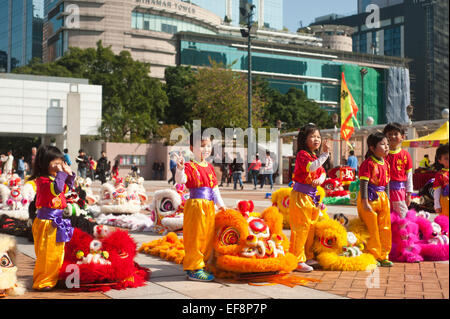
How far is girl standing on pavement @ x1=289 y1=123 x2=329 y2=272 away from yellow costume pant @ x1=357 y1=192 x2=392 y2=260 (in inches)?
27.0

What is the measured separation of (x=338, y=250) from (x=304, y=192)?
0.88 m

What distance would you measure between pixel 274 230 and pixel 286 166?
20577mm

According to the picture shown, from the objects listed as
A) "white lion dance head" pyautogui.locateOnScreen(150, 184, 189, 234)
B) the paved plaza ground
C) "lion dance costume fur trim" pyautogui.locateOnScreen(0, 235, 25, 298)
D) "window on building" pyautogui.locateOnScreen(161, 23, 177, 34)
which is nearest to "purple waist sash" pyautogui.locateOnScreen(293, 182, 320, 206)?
the paved plaza ground

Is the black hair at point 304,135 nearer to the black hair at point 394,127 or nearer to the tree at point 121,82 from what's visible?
the black hair at point 394,127

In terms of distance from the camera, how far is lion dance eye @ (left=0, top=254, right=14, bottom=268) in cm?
439

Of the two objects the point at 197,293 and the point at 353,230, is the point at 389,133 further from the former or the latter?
the point at 197,293

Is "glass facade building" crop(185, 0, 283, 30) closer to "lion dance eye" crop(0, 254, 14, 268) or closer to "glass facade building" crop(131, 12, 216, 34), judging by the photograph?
"lion dance eye" crop(0, 254, 14, 268)

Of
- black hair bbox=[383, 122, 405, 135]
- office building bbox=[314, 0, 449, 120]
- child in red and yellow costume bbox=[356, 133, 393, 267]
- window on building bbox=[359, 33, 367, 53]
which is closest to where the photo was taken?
office building bbox=[314, 0, 449, 120]

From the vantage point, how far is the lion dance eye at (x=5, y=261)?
439cm

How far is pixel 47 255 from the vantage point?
15.0 ft

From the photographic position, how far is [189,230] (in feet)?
15.9
